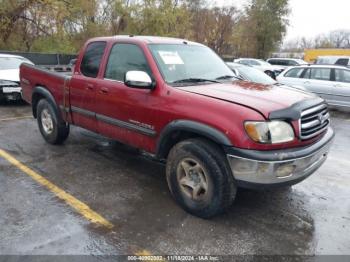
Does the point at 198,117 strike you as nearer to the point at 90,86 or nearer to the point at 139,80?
the point at 139,80

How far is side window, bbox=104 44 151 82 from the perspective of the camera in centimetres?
432

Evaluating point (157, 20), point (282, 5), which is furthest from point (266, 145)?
point (282, 5)

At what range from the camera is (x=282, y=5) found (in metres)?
36.2

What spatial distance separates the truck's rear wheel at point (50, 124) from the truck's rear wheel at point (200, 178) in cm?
279

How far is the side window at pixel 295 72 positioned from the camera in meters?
12.1

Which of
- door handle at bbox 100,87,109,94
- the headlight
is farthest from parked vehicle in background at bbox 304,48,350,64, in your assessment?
the headlight

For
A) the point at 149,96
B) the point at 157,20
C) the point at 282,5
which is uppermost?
the point at 282,5

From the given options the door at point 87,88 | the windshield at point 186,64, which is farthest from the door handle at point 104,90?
the windshield at point 186,64

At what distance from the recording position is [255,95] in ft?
12.2

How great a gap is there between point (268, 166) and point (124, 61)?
2.42 m

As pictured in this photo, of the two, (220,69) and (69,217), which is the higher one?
(220,69)

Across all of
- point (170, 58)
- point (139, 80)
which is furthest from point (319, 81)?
point (139, 80)

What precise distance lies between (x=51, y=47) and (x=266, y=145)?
2132 cm

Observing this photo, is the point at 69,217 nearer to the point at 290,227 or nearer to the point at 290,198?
the point at 290,227
